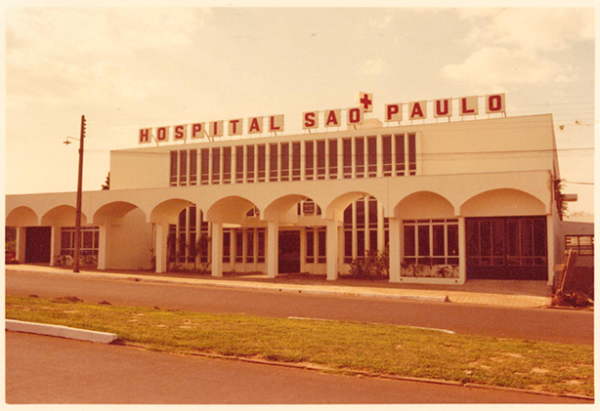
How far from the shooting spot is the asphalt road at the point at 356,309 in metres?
12.7

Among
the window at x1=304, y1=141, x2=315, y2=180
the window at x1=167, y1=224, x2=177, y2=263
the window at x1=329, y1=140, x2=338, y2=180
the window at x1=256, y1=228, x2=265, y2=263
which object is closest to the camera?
the window at x1=329, y1=140, x2=338, y2=180

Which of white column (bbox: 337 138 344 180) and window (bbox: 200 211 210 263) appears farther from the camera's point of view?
window (bbox: 200 211 210 263)

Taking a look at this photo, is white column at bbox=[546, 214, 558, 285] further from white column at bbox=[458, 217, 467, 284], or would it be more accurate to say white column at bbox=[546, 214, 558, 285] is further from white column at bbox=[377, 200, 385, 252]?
white column at bbox=[377, 200, 385, 252]

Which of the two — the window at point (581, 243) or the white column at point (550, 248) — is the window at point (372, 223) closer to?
the white column at point (550, 248)

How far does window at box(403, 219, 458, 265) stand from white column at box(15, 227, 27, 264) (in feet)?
88.7

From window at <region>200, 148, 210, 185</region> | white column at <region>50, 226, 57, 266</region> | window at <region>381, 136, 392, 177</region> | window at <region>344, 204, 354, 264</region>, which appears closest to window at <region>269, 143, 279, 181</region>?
window at <region>200, 148, 210, 185</region>

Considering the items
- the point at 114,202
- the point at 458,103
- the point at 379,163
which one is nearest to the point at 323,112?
the point at 379,163

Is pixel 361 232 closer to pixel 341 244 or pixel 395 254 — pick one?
pixel 341 244

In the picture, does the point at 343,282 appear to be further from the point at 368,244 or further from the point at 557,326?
the point at 557,326

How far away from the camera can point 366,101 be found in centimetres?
3644

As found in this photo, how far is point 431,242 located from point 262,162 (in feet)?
45.3

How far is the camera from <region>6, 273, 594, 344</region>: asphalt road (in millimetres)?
12656

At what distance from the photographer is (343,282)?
86.2 feet

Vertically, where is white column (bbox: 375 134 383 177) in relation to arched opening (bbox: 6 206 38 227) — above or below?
above
